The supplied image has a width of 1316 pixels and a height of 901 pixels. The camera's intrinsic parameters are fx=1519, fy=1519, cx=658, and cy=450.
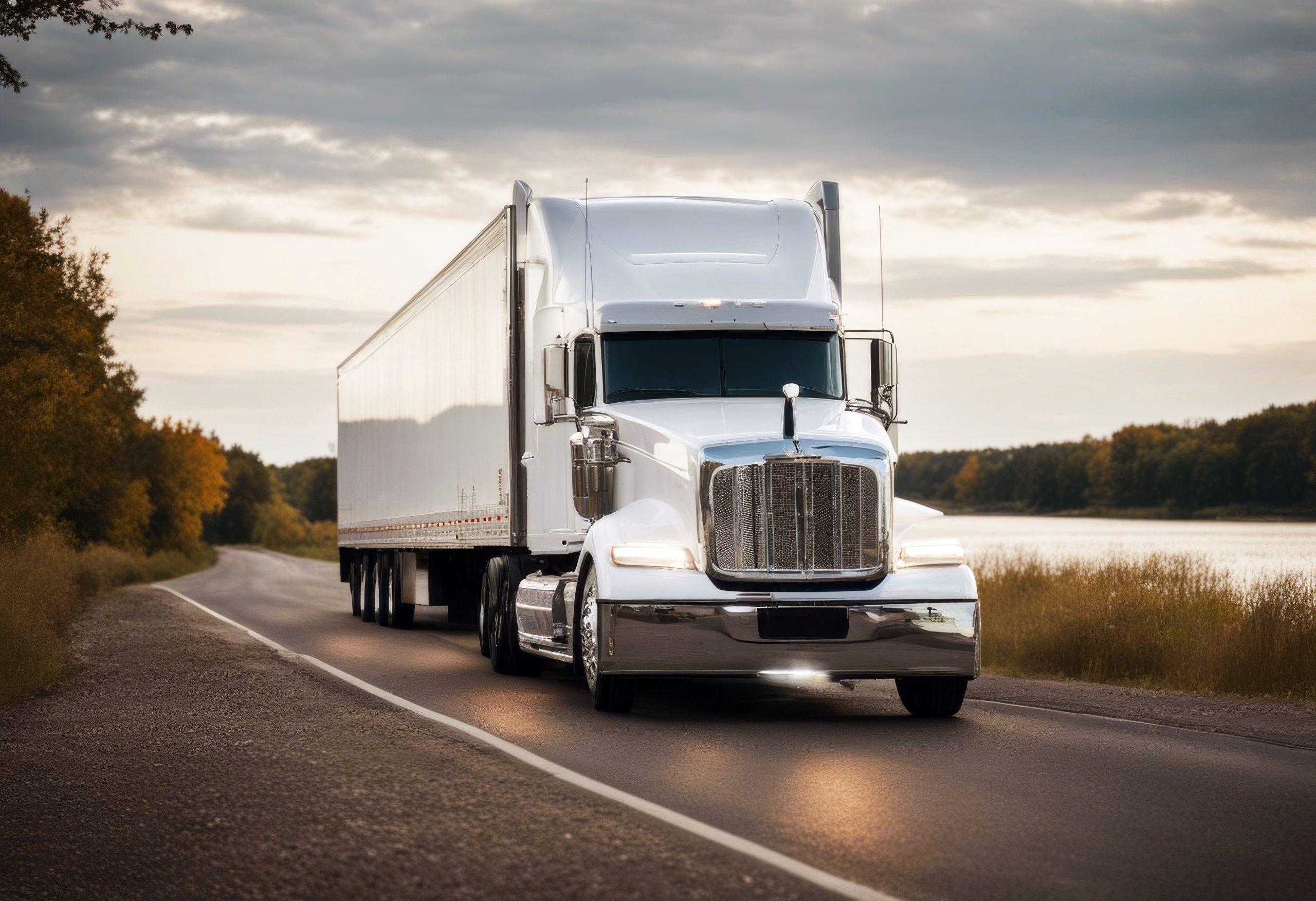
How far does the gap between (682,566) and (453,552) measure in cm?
999

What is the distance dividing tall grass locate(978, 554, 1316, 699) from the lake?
4.35 ft

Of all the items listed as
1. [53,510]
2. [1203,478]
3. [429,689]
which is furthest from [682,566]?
[1203,478]

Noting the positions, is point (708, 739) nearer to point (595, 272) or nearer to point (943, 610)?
point (943, 610)

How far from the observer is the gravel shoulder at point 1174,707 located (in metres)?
10.8

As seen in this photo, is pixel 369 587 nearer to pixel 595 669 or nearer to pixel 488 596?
pixel 488 596

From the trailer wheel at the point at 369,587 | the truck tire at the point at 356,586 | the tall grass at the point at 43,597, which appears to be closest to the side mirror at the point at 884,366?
the tall grass at the point at 43,597

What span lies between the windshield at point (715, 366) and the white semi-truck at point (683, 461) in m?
0.02

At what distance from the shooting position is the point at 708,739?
1019cm

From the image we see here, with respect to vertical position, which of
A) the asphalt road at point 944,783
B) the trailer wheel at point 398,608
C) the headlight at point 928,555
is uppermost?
the headlight at point 928,555

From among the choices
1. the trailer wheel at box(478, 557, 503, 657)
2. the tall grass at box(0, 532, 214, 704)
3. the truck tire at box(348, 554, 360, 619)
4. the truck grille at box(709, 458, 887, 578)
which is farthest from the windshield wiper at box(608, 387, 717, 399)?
the truck tire at box(348, 554, 360, 619)

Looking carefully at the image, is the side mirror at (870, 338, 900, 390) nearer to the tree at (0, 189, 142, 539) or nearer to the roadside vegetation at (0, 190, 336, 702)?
the roadside vegetation at (0, 190, 336, 702)

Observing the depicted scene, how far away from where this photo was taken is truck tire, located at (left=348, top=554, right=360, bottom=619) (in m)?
27.7

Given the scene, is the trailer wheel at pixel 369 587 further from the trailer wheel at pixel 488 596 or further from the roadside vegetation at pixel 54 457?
the trailer wheel at pixel 488 596

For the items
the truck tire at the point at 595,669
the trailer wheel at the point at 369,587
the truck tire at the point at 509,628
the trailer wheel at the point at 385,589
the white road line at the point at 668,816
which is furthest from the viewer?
the trailer wheel at the point at 369,587
